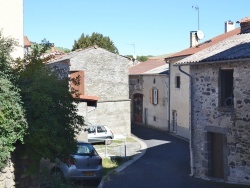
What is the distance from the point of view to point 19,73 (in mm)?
8047

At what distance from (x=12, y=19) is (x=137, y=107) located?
22.0m

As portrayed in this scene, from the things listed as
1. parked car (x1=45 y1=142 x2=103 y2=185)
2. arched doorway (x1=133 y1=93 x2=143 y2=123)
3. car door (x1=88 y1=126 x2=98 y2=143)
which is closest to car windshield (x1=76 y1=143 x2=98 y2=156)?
parked car (x1=45 y1=142 x2=103 y2=185)

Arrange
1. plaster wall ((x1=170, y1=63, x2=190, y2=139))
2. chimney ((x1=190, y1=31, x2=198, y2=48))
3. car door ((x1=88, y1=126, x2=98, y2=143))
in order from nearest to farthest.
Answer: car door ((x1=88, y1=126, x2=98, y2=143)) < plaster wall ((x1=170, y1=63, x2=190, y2=139)) < chimney ((x1=190, y1=31, x2=198, y2=48))

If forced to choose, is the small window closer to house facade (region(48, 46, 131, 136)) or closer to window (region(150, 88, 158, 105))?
window (region(150, 88, 158, 105))

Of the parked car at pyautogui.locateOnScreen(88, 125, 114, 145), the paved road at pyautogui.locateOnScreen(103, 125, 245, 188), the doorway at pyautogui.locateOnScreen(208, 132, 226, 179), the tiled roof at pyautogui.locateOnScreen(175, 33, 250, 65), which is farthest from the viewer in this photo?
the parked car at pyautogui.locateOnScreen(88, 125, 114, 145)

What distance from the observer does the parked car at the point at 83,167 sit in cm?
1223

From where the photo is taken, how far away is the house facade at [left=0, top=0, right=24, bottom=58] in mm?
13242

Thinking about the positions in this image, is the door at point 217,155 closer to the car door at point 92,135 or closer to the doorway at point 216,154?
the doorway at point 216,154

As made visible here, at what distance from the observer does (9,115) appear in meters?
6.95

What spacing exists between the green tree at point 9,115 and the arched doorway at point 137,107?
26.5 metres

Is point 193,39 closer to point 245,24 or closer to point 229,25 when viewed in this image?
point 229,25

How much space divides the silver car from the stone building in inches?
171

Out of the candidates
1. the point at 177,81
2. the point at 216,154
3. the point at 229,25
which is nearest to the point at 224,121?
the point at 216,154

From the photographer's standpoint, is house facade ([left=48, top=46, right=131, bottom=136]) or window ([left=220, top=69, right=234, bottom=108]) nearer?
window ([left=220, top=69, right=234, bottom=108])
